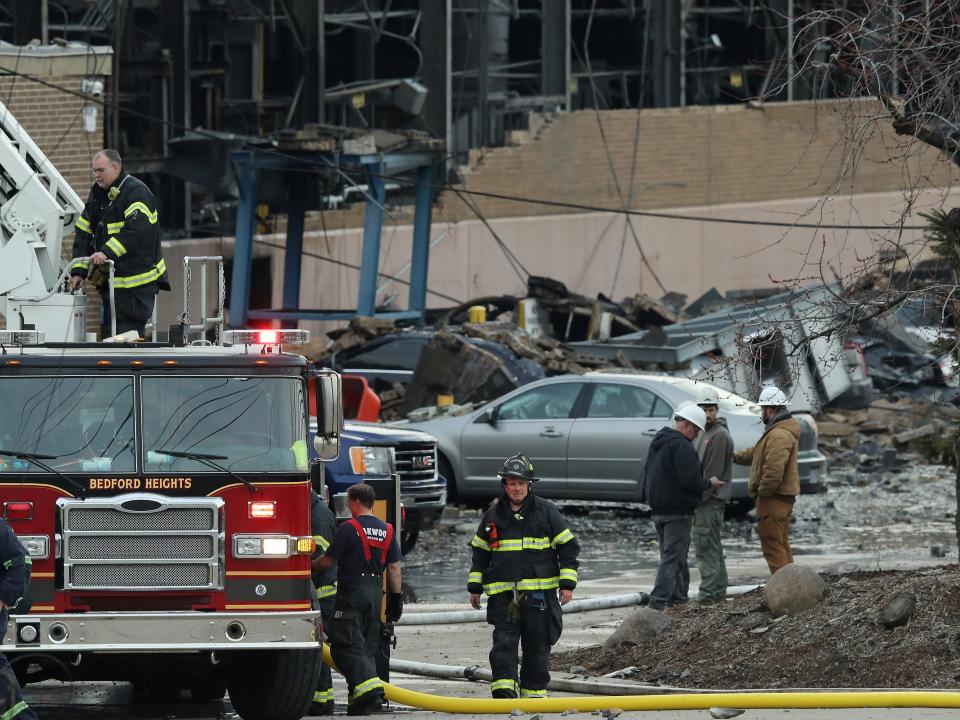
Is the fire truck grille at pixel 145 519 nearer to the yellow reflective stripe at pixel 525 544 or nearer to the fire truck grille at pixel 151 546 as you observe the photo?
the fire truck grille at pixel 151 546

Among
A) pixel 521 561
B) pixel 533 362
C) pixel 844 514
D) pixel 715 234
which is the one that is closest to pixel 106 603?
pixel 521 561

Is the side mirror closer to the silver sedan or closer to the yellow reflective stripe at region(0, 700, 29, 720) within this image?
the yellow reflective stripe at region(0, 700, 29, 720)

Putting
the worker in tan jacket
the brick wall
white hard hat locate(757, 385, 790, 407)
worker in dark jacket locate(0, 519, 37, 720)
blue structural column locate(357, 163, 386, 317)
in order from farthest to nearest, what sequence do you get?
1. the brick wall
2. blue structural column locate(357, 163, 386, 317)
3. white hard hat locate(757, 385, 790, 407)
4. the worker in tan jacket
5. worker in dark jacket locate(0, 519, 37, 720)

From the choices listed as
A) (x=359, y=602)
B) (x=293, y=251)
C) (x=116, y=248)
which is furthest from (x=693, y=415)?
(x=293, y=251)

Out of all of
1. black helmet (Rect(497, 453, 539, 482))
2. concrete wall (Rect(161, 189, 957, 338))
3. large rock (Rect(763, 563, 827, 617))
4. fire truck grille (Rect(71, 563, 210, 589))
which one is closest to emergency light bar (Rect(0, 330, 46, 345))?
fire truck grille (Rect(71, 563, 210, 589))

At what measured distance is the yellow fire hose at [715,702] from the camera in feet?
30.0

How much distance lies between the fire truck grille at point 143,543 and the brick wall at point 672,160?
26.6 metres

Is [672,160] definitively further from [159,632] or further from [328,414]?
[159,632]

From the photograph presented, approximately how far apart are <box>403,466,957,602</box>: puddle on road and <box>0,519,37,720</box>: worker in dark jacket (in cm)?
695

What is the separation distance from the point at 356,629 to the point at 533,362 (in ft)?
45.1

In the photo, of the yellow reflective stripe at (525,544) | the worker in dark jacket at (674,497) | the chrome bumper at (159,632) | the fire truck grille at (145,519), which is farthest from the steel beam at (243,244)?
the chrome bumper at (159,632)

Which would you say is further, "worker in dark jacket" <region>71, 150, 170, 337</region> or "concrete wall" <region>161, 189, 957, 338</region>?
"concrete wall" <region>161, 189, 957, 338</region>

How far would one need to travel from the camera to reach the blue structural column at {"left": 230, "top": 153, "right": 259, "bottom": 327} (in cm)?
2809

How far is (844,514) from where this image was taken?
20531mm
